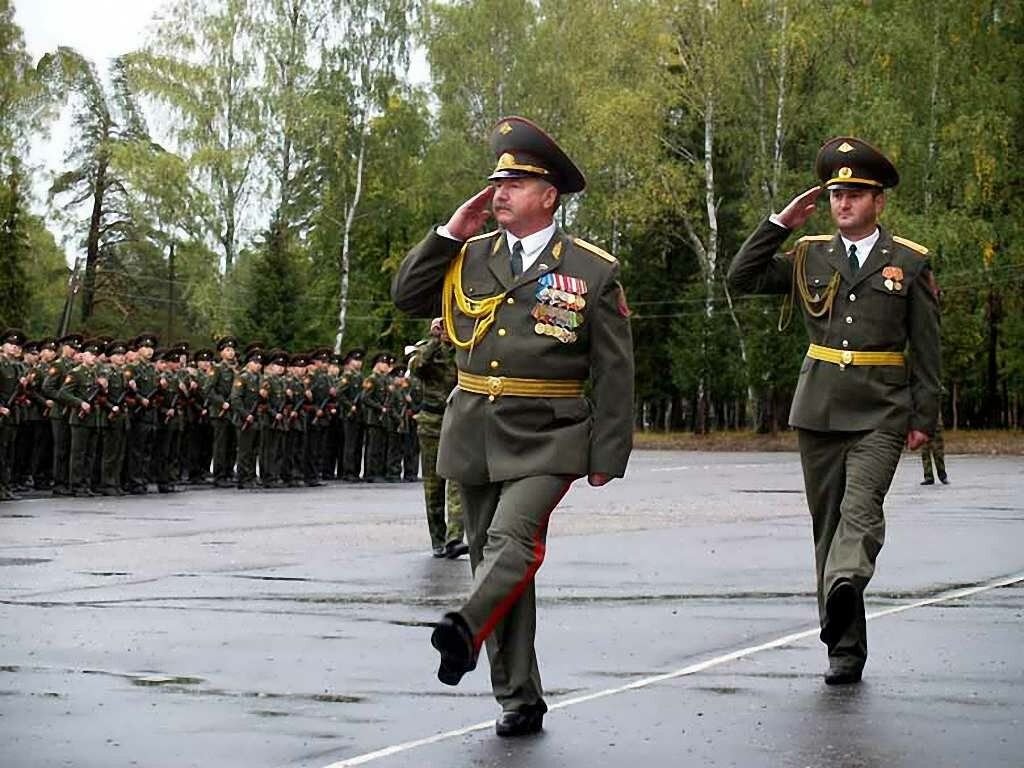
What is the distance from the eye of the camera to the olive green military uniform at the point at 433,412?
16.0m

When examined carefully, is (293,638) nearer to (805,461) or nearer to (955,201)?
(805,461)

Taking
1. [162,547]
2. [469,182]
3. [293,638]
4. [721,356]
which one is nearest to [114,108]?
[469,182]

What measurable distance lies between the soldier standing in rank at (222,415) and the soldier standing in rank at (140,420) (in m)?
1.43

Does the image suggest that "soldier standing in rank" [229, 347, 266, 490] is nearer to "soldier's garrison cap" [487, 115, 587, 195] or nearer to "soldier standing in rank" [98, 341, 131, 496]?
"soldier standing in rank" [98, 341, 131, 496]

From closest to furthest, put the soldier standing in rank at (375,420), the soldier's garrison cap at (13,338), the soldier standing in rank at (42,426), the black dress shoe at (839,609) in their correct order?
the black dress shoe at (839,609), the soldier's garrison cap at (13,338), the soldier standing in rank at (42,426), the soldier standing in rank at (375,420)

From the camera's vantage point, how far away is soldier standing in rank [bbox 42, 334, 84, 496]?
2656 centimetres

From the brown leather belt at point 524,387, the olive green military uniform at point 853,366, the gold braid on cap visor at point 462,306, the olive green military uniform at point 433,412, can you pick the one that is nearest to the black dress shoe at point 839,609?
the olive green military uniform at point 853,366

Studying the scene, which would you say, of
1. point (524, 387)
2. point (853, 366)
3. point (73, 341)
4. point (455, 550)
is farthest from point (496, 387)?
point (73, 341)

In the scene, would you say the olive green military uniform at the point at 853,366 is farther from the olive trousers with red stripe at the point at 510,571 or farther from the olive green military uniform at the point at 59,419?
the olive green military uniform at the point at 59,419

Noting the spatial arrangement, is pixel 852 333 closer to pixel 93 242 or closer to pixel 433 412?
pixel 433 412

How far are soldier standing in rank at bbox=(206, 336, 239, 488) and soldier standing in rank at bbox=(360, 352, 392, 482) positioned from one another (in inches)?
97.3

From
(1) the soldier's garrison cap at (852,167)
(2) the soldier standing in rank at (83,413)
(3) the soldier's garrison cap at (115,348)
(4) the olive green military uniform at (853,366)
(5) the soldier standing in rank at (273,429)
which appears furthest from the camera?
(5) the soldier standing in rank at (273,429)

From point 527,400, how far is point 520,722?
1107mm

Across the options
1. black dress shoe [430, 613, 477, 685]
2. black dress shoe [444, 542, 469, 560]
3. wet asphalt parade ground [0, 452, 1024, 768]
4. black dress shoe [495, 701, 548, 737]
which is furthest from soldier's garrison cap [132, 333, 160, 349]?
black dress shoe [430, 613, 477, 685]
